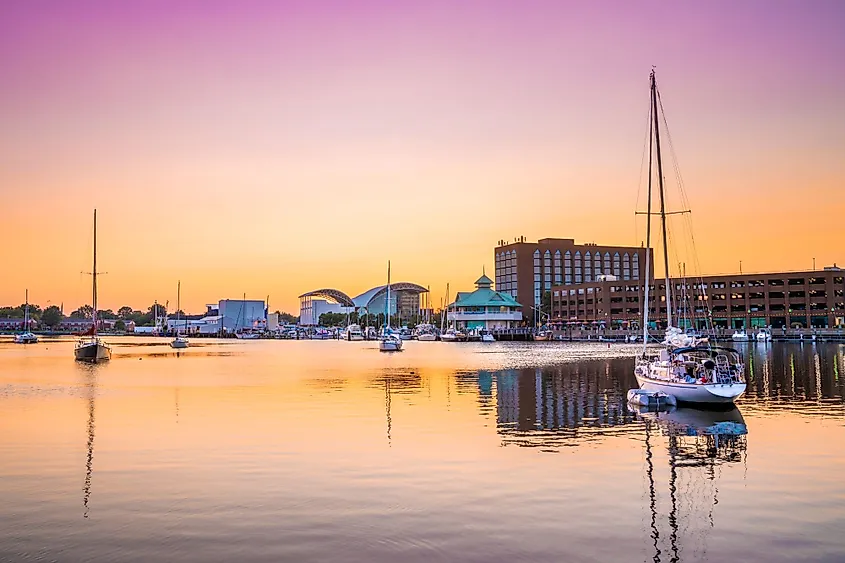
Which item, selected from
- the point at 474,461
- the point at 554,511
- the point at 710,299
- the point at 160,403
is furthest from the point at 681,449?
the point at 710,299

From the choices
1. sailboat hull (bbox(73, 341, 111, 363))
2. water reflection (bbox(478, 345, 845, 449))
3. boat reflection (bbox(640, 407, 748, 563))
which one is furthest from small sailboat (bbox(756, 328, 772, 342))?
boat reflection (bbox(640, 407, 748, 563))

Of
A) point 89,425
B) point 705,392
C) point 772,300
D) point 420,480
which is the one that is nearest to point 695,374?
point 705,392

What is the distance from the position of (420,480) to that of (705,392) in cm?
2234

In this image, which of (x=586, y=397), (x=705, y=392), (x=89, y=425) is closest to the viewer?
(x=89, y=425)

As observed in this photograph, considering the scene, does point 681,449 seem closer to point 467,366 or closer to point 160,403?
point 160,403

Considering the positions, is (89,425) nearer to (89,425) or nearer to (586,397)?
(89,425)

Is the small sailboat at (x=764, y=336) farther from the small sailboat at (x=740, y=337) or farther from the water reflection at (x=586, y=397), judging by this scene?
the water reflection at (x=586, y=397)

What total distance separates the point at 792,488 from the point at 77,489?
21215mm

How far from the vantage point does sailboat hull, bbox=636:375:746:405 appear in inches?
1550

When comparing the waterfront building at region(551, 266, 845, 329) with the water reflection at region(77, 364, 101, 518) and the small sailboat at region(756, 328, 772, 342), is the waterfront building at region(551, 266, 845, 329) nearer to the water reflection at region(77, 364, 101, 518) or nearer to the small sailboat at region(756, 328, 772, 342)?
the small sailboat at region(756, 328, 772, 342)

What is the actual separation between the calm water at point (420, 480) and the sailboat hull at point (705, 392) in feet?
3.50

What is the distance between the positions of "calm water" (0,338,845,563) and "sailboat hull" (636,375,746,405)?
1.07 meters

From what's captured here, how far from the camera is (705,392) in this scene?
131 feet

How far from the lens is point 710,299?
650 ft
